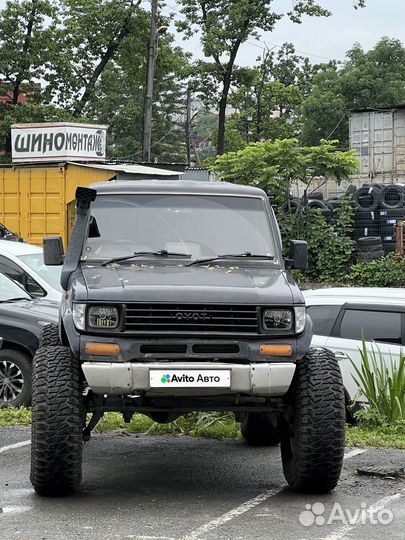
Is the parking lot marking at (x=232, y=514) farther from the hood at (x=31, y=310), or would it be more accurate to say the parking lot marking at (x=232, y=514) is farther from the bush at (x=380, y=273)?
the bush at (x=380, y=273)

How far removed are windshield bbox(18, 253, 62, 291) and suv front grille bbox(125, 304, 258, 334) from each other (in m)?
6.49

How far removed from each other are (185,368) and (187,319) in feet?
1.11

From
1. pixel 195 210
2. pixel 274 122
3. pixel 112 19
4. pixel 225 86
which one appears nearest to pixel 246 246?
pixel 195 210

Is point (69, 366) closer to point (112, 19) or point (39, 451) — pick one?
point (39, 451)

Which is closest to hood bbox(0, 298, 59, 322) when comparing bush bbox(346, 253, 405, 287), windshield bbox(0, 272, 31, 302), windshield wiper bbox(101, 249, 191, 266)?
windshield bbox(0, 272, 31, 302)

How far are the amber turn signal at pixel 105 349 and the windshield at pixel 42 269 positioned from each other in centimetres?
651

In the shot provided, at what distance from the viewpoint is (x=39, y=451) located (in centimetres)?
715

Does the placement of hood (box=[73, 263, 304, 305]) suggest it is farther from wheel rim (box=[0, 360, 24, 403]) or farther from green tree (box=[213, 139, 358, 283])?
green tree (box=[213, 139, 358, 283])

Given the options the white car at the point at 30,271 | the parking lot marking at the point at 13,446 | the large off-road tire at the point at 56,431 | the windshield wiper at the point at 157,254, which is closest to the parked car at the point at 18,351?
the white car at the point at 30,271

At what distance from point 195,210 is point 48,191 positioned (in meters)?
21.2

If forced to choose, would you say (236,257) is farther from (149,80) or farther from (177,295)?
(149,80)

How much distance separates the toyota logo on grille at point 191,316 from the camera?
7152mm

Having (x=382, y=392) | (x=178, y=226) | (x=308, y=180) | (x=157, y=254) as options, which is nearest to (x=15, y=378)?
(x=382, y=392)

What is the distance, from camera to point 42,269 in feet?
45.8
